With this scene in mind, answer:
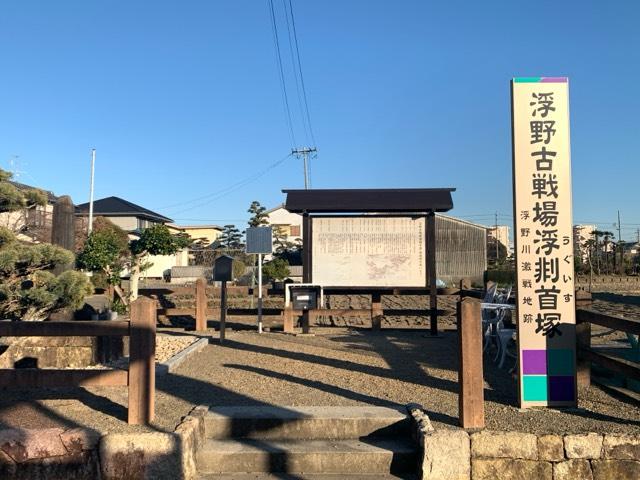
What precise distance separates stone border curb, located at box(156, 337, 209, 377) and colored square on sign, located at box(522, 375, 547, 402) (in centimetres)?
414

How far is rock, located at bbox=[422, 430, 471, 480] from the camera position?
4.12 m

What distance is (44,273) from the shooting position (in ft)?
23.0

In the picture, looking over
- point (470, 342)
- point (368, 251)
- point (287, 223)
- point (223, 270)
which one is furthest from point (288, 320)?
point (287, 223)

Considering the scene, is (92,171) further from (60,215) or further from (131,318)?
(131,318)

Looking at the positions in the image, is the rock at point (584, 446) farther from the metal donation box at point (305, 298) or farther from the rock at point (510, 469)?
the metal donation box at point (305, 298)

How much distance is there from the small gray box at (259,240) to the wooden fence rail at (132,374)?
6821 millimetres

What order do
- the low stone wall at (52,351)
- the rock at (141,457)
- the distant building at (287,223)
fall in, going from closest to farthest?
1. the rock at (141,457)
2. the low stone wall at (52,351)
3. the distant building at (287,223)

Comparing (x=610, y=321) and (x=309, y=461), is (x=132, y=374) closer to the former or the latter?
(x=309, y=461)

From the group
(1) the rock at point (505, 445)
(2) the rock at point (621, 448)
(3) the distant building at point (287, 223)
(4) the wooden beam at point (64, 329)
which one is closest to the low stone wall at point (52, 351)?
(4) the wooden beam at point (64, 329)

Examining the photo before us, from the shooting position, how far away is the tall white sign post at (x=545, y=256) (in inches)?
205

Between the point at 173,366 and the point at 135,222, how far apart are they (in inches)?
1569

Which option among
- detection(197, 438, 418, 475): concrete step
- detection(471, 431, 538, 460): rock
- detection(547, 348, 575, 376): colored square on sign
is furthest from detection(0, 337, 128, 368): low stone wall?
detection(547, 348, 575, 376): colored square on sign

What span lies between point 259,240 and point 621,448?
8.50 meters

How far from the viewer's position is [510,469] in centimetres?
416
